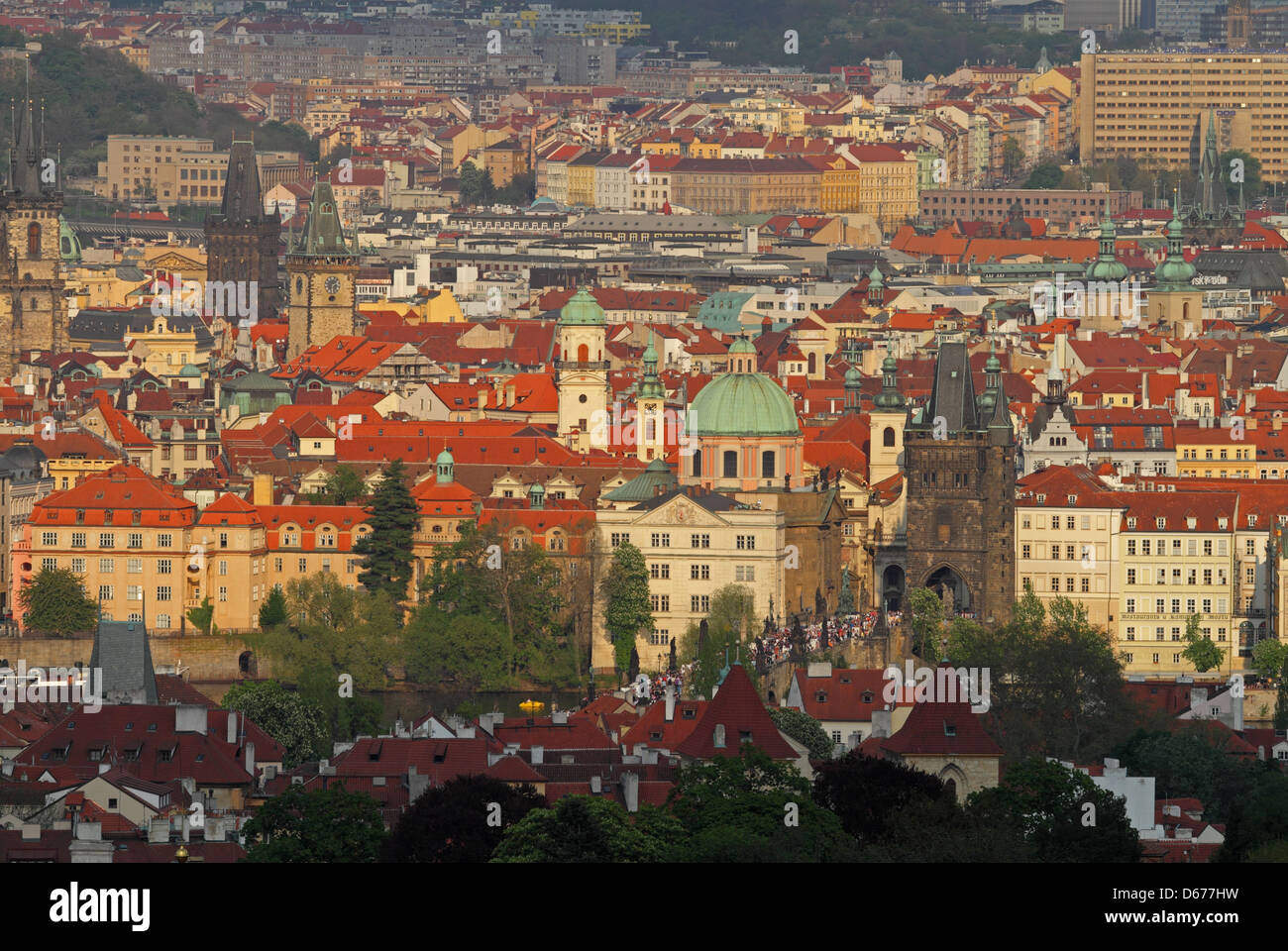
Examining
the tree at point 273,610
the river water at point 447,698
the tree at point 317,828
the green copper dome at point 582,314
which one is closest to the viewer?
the tree at point 317,828

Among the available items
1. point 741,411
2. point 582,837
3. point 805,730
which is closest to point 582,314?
point 741,411

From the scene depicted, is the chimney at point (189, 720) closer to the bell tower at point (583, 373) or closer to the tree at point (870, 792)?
the tree at point (870, 792)

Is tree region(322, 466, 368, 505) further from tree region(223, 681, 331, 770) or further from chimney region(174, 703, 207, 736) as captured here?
chimney region(174, 703, 207, 736)

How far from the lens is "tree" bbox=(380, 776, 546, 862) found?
3309cm

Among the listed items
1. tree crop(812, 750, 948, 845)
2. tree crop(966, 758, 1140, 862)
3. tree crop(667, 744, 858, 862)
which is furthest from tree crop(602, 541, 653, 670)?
tree crop(812, 750, 948, 845)

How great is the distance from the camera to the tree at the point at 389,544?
244 ft

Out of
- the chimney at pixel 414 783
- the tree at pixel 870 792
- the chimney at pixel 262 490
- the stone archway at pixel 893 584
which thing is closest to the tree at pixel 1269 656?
the stone archway at pixel 893 584

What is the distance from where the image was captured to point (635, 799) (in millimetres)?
40312

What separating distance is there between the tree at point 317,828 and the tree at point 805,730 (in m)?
12.4

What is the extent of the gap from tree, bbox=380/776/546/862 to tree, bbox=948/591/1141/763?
1262cm

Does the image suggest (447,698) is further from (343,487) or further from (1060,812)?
(1060,812)

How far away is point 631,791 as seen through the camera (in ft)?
133
